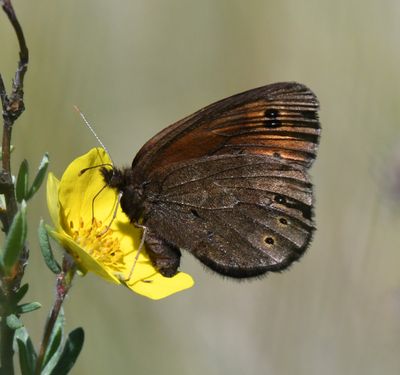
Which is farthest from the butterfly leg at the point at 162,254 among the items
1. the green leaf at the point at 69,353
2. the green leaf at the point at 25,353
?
the green leaf at the point at 25,353

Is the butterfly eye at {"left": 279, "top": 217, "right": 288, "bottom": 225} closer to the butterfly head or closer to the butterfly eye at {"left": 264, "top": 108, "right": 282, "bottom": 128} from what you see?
the butterfly eye at {"left": 264, "top": 108, "right": 282, "bottom": 128}

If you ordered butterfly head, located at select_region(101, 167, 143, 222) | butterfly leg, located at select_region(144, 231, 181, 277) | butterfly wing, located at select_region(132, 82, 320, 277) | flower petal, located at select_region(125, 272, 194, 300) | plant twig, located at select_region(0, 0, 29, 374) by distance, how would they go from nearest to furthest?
plant twig, located at select_region(0, 0, 29, 374) → flower petal, located at select_region(125, 272, 194, 300) → butterfly leg, located at select_region(144, 231, 181, 277) → butterfly head, located at select_region(101, 167, 143, 222) → butterfly wing, located at select_region(132, 82, 320, 277)

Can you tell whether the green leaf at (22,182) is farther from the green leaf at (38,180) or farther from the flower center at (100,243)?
the flower center at (100,243)

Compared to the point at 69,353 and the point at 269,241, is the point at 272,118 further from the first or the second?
the point at 69,353

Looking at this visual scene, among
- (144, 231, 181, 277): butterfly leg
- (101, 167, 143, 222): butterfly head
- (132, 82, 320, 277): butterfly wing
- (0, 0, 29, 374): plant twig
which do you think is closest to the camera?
(0, 0, 29, 374): plant twig

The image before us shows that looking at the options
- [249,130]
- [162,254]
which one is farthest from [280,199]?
[162,254]

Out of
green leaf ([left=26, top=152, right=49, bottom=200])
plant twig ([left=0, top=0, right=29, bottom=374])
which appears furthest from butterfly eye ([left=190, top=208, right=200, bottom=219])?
plant twig ([left=0, top=0, right=29, bottom=374])
